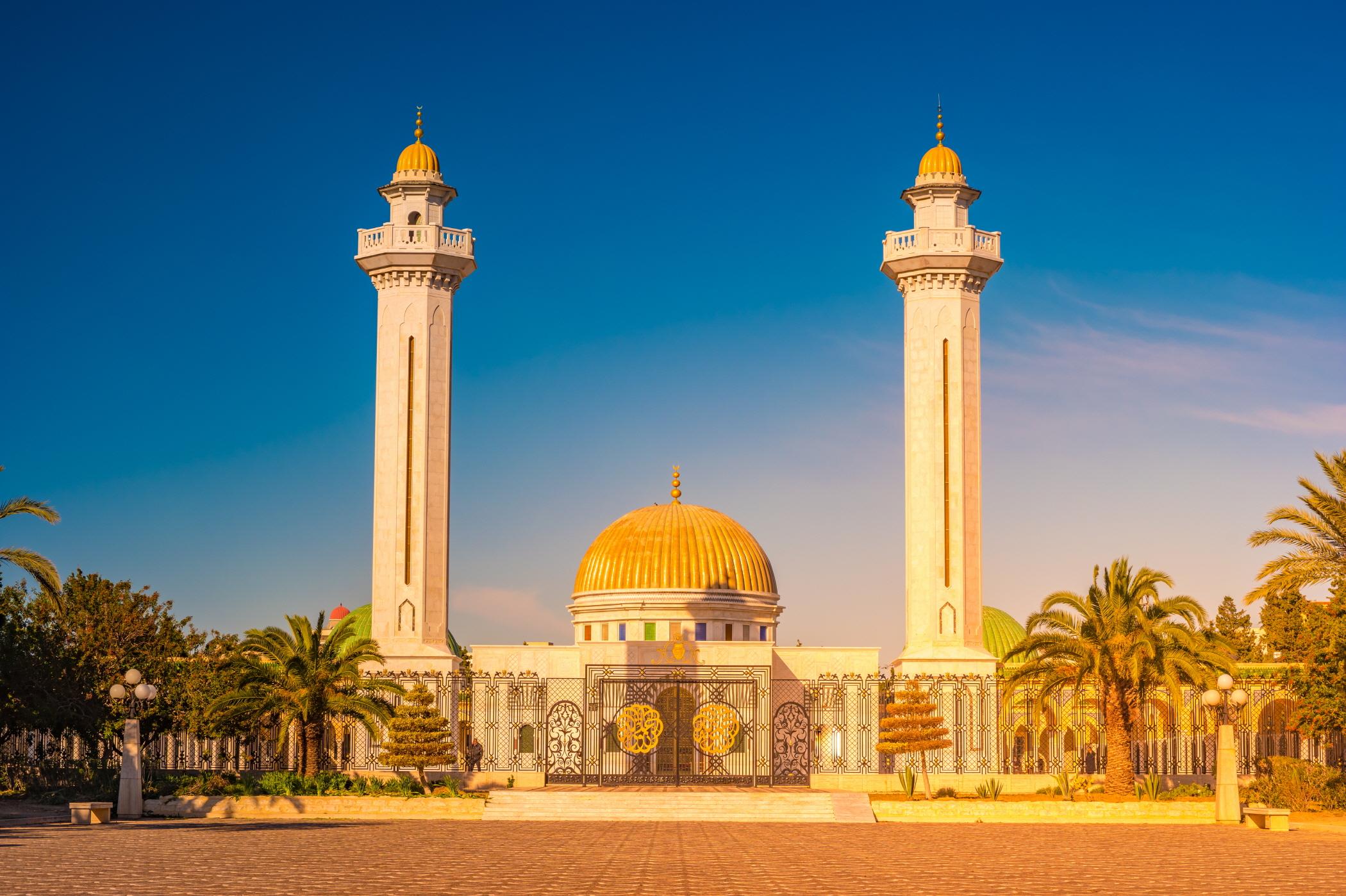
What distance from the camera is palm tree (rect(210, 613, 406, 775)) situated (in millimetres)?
32469

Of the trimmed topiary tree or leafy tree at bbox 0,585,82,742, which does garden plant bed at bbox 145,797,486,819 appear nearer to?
leafy tree at bbox 0,585,82,742

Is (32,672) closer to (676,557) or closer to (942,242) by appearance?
(676,557)

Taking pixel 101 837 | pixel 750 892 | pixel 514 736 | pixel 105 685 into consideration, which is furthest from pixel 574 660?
pixel 750 892

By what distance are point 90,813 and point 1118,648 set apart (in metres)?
19.7

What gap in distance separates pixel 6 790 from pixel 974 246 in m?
27.9

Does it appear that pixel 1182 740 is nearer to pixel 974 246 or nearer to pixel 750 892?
pixel 974 246

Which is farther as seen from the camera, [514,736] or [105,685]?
[514,736]

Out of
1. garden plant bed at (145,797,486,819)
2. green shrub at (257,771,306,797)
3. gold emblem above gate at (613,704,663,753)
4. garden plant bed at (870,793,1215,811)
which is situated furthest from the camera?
gold emblem above gate at (613,704,663,753)

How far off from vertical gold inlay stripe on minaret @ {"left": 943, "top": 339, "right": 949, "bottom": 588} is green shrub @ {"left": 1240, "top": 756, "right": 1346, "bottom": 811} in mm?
11154

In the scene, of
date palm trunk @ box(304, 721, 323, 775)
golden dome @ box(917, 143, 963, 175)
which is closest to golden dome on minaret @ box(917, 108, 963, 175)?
golden dome @ box(917, 143, 963, 175)

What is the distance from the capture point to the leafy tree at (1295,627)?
3173 cm

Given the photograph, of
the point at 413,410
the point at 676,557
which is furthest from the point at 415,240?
the point at 676,557

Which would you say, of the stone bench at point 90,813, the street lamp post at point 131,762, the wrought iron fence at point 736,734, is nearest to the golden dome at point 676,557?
the wrought iron fence at point 736,734

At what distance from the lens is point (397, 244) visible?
43.7m
